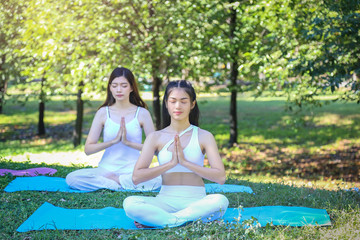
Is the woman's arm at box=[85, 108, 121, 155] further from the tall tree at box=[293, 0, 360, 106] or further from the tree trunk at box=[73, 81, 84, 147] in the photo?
the tree trunk at box=[73, 81, 84, 147]

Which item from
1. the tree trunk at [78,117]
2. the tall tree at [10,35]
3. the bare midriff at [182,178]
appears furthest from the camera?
the tree trunk at [78,117]

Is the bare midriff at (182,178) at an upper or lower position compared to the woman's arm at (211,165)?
lower

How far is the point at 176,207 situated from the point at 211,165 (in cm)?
59

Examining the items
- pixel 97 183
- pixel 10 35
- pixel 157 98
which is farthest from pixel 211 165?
pixel 10 35

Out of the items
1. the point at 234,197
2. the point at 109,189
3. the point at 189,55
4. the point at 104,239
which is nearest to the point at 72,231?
the point at 104,239

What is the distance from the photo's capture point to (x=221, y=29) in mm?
11297

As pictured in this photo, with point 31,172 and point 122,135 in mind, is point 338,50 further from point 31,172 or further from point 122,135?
point 31,172

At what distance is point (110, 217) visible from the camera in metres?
4.94

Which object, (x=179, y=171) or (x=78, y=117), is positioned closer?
(x=179, y=171)

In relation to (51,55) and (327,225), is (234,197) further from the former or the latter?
(51,55)

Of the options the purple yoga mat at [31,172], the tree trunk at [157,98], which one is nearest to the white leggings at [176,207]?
the purple yoga mat at [31,172]

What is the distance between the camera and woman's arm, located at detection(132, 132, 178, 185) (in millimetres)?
4379

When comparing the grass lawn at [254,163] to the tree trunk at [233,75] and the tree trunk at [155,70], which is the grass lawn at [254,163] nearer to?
the tree trunk at [233,75]

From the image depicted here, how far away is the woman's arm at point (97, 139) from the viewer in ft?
20.7
